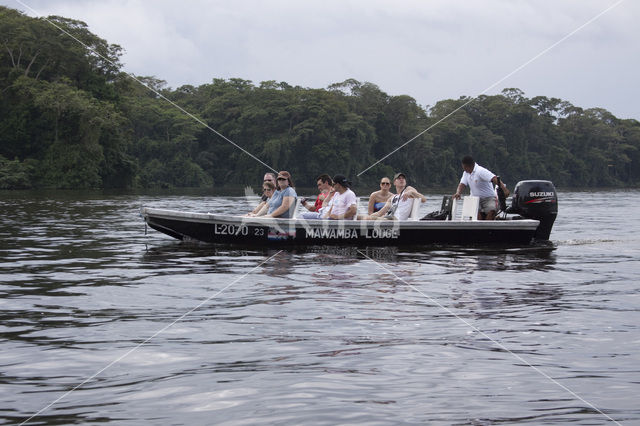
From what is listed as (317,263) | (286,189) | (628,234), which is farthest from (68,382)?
(628,234)

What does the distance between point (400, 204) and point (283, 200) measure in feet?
7.51

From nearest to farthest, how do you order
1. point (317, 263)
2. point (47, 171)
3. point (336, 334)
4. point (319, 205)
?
point (336, 334) → point (317, 263) → point (319, 205) → point (47, 171)

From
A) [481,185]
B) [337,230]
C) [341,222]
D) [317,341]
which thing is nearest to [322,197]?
[337,230]

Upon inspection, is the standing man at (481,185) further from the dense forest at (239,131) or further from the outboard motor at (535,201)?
the dense forest at (239,131)

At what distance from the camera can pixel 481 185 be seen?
13445mm

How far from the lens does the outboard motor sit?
13898 millimetres

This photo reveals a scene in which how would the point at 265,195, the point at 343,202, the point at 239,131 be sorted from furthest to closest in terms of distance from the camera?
the point at 239,131 → the point at 265,195 → the point at 343,202

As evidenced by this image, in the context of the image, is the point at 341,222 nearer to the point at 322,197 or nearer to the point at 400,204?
the point at 400,204

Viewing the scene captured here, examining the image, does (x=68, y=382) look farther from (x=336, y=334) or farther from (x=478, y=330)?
(x=478, y=330)

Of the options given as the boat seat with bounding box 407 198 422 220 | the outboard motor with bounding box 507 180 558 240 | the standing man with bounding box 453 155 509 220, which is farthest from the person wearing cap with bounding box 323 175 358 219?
the outboard motor with bounding box 507 180 558 240

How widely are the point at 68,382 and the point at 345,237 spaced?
28.7 ft

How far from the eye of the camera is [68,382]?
4.94 m

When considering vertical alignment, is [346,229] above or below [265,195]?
below

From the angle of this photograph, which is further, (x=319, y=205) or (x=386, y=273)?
(x=319, y=205)
